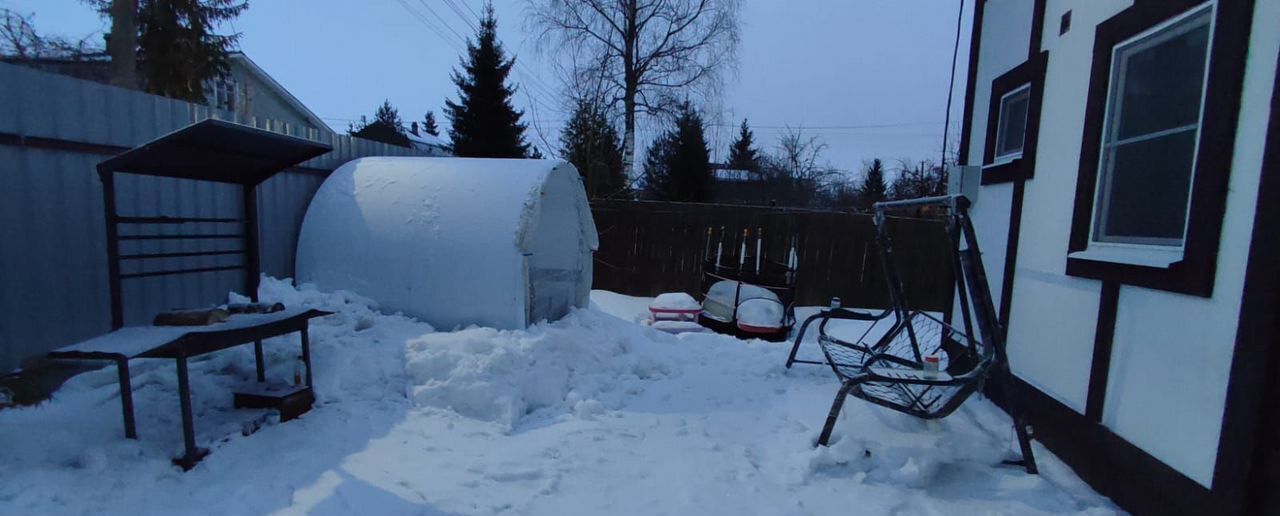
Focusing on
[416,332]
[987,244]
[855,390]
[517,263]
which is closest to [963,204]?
[855,390]

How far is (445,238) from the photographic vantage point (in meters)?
4.90

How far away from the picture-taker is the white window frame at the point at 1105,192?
265 cm

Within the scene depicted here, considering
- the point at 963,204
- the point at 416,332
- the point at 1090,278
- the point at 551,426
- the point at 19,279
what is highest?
the point at 963,204

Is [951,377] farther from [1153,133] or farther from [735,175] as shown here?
[735,175]

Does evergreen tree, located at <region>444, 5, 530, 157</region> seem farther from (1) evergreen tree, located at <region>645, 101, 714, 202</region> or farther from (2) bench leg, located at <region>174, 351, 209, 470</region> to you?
(2) bench leg, located at <region>174, 351, 209, 470</region>

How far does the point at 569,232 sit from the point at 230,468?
11.6 ft

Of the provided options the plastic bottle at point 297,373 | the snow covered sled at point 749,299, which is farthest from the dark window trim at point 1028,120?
the plastic bottle at point 297,373

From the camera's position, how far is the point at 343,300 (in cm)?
486

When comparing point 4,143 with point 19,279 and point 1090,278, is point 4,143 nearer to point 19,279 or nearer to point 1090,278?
point 19,279

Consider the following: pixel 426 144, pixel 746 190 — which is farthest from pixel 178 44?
pixel 746 190

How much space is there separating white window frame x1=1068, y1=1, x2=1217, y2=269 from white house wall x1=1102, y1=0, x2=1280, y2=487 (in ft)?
0.61

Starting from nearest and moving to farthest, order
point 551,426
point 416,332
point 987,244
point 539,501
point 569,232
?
1. point 539,501
2. point 551,426
3. point 416,332
4. point 987,244
5. point 569,232

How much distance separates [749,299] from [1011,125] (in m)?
3.70

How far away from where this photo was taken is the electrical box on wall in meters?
5.17
